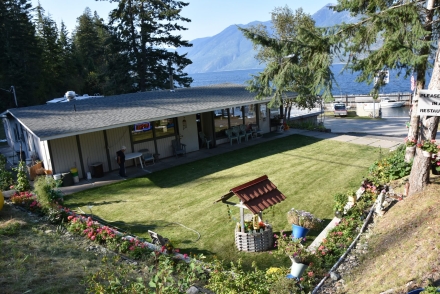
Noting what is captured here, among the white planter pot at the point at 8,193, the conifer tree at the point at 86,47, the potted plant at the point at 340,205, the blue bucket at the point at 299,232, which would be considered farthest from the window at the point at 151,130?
the conifer tree at the point at 86,47

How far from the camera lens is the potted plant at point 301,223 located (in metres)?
6.98

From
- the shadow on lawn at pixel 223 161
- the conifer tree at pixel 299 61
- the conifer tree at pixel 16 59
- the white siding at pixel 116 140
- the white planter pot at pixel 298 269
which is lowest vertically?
the shadow on lawn at pixel 223 161

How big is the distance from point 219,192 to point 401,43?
6.41 m

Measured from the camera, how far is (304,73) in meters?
11.3

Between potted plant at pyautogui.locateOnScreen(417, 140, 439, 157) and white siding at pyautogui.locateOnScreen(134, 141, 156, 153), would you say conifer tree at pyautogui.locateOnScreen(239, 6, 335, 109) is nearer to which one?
potted plant at pyautogui.locateOnScreen(417, 140, 439, 157)

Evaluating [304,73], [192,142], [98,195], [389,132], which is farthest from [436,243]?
[389,132]

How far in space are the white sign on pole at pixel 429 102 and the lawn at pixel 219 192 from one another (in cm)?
314

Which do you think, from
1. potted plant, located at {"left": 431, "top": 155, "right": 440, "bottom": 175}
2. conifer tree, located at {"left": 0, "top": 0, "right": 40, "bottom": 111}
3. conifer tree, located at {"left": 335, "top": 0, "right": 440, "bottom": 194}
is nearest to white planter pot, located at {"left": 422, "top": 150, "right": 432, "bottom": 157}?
conifer tree, located at {"left": 335, "top": 0, "right": 440, "bottom": 194}

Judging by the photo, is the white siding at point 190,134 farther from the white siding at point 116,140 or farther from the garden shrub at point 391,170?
the garden shrub at point 391,170

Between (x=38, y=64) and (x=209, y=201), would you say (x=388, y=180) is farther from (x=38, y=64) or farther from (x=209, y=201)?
(x=38, y=64)

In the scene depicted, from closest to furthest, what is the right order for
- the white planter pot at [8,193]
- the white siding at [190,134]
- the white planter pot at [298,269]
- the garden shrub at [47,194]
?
the white planter pot at [298,269] → the garden shrub at [47,194] → the white planter pot at [8,193] → the white siding at [190,134]

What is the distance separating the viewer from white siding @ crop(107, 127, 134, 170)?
12828 mm

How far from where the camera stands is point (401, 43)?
8766mm

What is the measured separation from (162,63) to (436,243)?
29.0 m
